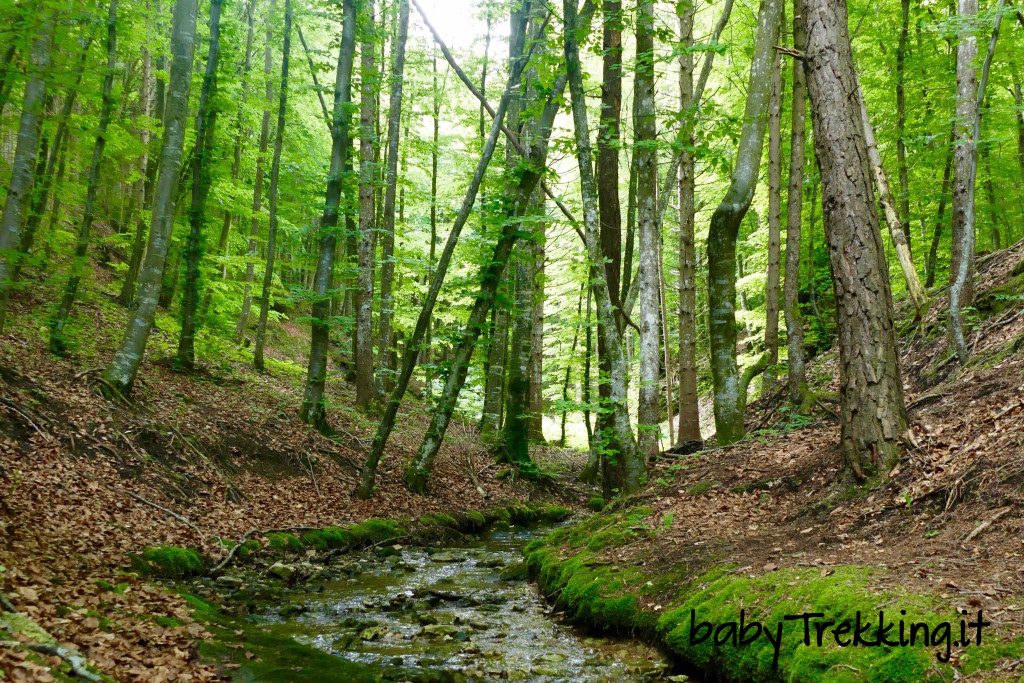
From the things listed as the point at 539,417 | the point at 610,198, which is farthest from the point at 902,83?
the point at 539,417

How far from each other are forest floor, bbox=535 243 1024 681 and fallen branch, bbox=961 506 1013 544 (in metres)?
0.01

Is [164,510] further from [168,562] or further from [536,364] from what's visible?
[536,364]

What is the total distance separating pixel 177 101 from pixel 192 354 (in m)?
5.54

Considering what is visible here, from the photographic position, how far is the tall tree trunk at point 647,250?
32.2 ft

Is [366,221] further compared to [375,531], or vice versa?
[366,221]

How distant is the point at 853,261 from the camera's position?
602cm

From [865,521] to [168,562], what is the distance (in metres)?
6.94

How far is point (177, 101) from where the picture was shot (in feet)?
33.8

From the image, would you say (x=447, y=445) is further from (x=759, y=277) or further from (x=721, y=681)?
(x=721, y=681)

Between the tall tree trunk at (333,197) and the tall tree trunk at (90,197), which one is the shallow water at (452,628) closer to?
the tall tree trunk at (333,197)

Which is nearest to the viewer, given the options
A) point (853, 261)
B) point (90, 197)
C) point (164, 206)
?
point (853, 261)

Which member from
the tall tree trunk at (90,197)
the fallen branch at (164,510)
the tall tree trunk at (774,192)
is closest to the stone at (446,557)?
the fallen branch at (164,510)

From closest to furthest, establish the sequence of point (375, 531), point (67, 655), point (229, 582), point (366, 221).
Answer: point (67, 655), point (229, 582), point (375, 531), point (366, 221)

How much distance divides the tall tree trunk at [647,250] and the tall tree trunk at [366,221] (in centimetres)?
581
